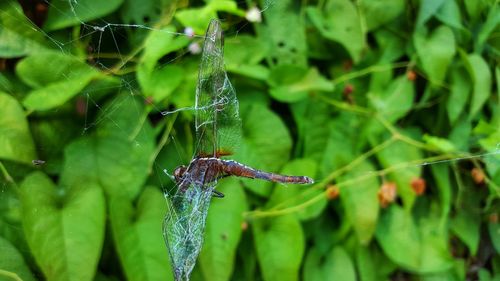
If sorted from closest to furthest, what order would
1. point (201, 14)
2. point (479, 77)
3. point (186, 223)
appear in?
point (186, 223) < point (201, 14) < point (479, 77)

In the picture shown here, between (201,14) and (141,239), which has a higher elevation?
(201,14)

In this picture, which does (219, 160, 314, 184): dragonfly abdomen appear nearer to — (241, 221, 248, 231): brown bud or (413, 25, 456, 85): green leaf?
(241, 221, 248, 231): brown bud

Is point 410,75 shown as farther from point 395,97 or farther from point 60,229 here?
point 60,229

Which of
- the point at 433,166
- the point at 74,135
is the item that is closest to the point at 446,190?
the point at 433,166

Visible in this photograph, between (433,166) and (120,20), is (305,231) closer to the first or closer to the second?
(433,166)

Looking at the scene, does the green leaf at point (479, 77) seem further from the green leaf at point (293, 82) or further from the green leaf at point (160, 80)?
the green leaf at point (160, 80)

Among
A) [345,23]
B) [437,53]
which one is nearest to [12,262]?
[345,23]
